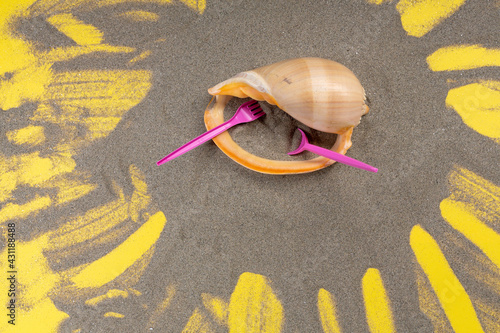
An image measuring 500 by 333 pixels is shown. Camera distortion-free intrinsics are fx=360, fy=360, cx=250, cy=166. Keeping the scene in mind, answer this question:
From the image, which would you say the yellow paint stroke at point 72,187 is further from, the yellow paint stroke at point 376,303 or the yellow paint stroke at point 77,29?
the yellow paint stroke at point 376,303

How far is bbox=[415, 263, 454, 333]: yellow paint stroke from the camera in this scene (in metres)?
0.90

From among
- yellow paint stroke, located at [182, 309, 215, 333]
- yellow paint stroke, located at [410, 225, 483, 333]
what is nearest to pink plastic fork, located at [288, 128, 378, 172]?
yellow paint stroke, located at [410, 225, 483, 333]

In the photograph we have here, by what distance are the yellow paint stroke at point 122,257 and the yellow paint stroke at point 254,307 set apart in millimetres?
258

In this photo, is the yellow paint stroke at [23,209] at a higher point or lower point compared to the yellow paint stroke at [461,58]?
lower

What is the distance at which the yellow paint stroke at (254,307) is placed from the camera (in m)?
0.92

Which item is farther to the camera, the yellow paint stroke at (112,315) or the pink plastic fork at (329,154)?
the yellow paint stroke at (112,315)

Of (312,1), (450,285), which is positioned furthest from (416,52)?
(450,285)

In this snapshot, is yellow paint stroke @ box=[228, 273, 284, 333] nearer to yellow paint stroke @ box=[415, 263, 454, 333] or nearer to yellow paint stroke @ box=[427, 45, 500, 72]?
yellow paint stroke @ box=[415, 263, 454, 333]

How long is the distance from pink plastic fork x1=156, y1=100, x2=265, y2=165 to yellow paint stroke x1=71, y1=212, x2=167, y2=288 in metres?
0.17

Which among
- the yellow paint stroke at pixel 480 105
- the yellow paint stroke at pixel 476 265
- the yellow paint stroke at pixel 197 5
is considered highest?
the yellow paint stroke at pixel 197 5

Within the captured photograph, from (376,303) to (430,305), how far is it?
13 centimetres

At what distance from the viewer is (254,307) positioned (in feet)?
3.03

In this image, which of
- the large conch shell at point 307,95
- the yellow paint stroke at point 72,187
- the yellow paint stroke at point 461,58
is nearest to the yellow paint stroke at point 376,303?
the large conch shell at point 307,95

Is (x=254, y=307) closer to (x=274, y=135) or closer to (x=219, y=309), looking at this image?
(x=219, y=309)
